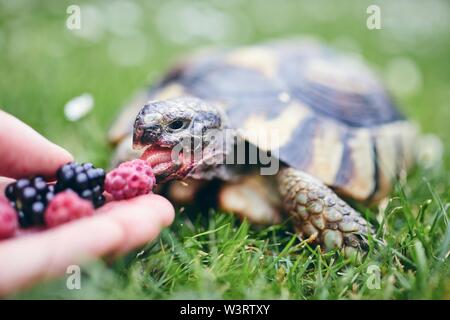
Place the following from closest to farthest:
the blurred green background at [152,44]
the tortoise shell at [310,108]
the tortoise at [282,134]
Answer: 1. the tortoise at [282,134]
2. the tortoise shell at [310,108]
3. the blurred green background at [152,44]

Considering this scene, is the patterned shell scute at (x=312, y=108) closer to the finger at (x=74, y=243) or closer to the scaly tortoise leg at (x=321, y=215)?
the scaly tortoise leg at (x=321, y=215)

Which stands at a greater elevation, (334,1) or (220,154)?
(334,1)

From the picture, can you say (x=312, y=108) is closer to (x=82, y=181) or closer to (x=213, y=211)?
(x=213, y=211)

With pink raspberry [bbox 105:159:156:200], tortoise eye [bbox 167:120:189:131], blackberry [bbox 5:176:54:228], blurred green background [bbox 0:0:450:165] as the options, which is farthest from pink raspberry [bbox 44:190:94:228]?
blurred green background [bbox 0:0:450:165]

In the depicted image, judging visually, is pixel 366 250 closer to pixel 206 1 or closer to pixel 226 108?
pixel 226 108

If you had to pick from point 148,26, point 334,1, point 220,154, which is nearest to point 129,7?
point 148,26

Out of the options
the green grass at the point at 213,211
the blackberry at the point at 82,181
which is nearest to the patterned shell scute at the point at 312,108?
the green grass at the point at 213,211

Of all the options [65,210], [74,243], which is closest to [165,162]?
[65,210]
